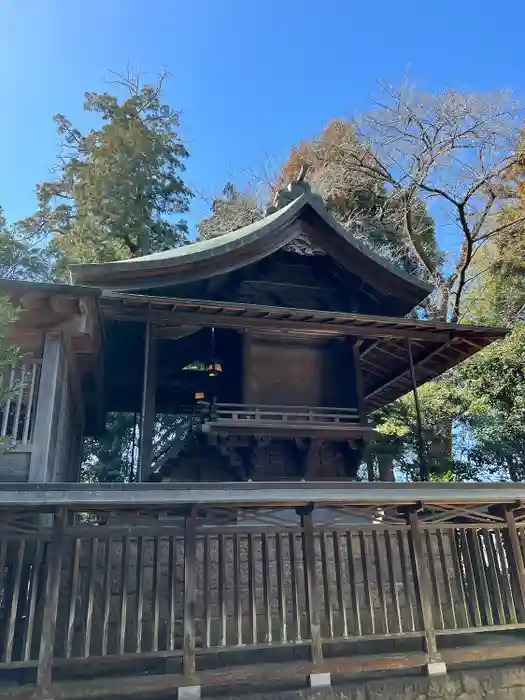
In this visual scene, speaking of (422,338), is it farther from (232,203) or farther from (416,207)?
(232,203)

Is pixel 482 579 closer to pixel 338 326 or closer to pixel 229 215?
pixel 338 326

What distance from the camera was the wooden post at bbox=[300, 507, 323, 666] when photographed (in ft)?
19.5

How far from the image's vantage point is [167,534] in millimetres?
6242

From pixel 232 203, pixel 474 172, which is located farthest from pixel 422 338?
pixel 232 203

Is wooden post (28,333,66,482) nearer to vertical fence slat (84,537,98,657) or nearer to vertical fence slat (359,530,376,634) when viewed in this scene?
vertical fence slat (84,537,98,657)

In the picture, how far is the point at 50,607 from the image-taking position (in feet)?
17.7

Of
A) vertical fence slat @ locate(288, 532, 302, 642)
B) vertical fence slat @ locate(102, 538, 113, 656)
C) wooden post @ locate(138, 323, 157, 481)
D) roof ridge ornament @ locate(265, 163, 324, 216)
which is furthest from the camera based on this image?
roof ridge ornament @ locate(265, 163, 324, 216)

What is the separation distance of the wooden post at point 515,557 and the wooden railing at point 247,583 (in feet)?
0.05

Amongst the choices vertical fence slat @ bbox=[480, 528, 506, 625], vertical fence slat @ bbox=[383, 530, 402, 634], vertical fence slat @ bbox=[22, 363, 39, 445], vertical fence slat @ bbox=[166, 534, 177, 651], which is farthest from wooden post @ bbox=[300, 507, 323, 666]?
vertical fence slat @ bbox=[22, 363, 39, 445]

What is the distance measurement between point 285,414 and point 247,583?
3.22 metres

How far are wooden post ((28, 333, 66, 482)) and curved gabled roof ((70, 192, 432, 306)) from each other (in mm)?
1733

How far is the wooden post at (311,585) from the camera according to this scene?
19.5ft

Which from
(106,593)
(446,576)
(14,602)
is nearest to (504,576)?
(446,576)

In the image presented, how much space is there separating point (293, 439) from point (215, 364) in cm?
199
